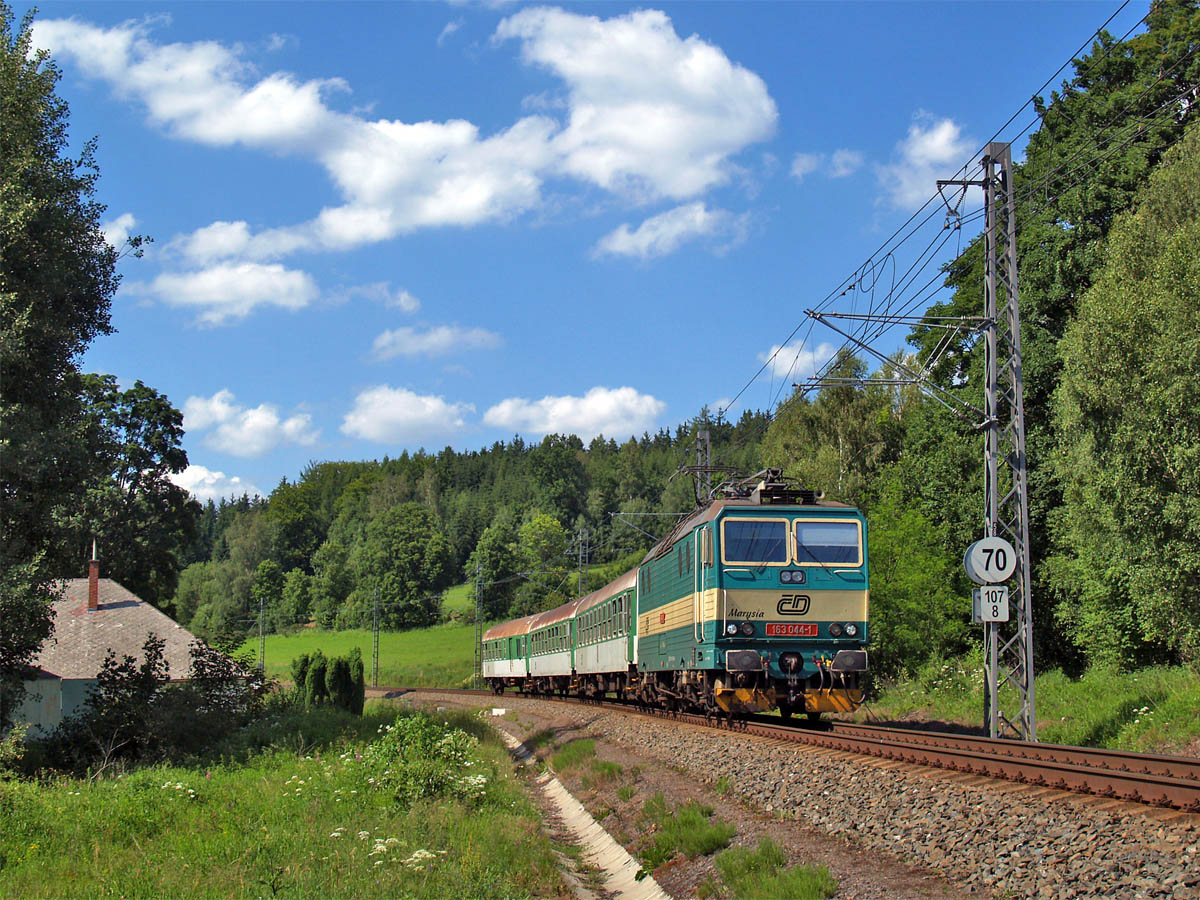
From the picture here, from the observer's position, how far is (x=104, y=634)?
110ft

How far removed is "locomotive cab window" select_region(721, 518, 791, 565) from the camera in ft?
52.8

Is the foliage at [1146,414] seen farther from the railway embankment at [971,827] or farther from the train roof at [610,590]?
the railway embankment at [971,827]

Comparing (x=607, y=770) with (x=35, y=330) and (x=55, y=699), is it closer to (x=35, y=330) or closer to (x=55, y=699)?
(x=35, y=330)

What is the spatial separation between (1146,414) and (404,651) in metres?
63.5

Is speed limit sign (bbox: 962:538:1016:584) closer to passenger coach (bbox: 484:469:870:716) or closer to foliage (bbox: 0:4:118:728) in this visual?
passenger coach (bbox: 484:469:870:716)

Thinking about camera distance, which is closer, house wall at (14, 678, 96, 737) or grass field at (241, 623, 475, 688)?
house wall at (14, 678, 96, 737)

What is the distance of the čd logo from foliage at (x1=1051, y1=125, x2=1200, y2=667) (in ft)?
29.9

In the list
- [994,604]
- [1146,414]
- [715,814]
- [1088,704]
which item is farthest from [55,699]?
[1146,414]

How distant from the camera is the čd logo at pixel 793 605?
52.9ft

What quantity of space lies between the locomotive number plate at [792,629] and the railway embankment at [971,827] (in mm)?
3256

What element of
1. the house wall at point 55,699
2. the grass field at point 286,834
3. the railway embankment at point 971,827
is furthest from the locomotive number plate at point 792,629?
the house wall at point 55,699

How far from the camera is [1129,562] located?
22344 millimetres

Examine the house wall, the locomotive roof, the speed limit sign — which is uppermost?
the locomotive roof

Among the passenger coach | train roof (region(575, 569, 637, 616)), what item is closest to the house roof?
train roof (region(575, 569, 637, 616))
